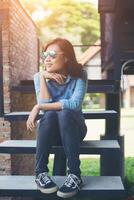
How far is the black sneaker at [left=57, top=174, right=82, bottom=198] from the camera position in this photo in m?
2.89

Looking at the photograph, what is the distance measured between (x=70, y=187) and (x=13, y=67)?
131 inches

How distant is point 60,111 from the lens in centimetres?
303

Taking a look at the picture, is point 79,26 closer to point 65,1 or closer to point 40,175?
point 65,1

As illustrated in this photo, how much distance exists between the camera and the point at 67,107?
3045mm

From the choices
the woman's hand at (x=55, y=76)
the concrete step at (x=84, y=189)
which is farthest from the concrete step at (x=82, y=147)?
the woman's hand at (x=55, y=76)

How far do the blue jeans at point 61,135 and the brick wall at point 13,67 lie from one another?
2.73m

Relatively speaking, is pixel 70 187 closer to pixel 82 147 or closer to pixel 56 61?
pixel 82 147

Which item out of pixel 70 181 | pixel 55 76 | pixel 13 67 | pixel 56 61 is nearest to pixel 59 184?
pixel 70 181

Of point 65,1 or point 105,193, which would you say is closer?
point 105,193

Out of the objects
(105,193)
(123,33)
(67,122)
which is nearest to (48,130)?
(67,122)

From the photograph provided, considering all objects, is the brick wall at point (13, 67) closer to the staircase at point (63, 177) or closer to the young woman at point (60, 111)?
the staircase at point (63, 177)

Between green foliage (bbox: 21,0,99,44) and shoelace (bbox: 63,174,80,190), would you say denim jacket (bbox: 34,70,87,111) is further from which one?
green foliage (bbox: 21,0,99,44)

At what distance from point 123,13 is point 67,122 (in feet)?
10.3

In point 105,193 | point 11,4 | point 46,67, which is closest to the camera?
point 105,193
